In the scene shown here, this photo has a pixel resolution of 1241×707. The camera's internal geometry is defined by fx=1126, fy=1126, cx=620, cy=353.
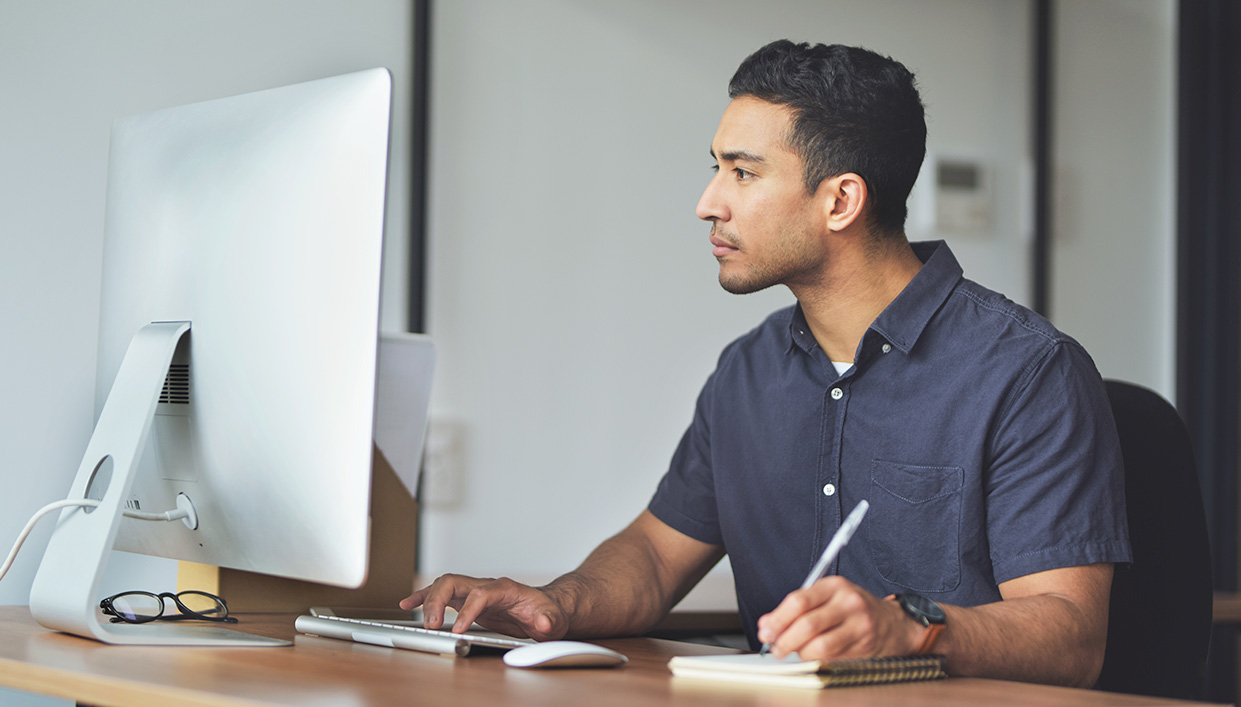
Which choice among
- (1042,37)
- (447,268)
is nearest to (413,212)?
(447,268)

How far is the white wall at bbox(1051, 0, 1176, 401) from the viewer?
9.86 feet

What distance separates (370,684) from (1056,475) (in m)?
0.78

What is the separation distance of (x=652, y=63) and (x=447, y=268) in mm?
683

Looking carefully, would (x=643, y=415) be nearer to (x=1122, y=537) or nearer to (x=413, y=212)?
(x=413, y=212)

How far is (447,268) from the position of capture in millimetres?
2363

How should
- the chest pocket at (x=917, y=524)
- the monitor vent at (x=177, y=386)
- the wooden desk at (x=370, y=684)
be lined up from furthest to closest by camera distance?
the chest pocket at (x=917, y=524) < the monitor vent at (x=177, y=386) < the wooden desk at (x=370, y=684)

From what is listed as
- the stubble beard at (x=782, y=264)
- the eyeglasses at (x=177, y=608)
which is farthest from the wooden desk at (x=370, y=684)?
the stubble beard at (x=782, y=264)

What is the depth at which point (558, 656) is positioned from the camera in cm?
94

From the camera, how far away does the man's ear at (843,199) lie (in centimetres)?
152

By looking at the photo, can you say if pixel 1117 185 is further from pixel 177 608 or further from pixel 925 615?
pixel 177 608

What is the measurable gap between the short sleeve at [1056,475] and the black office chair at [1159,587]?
0.16 m

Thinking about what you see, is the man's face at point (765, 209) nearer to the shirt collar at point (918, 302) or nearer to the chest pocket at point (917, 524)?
the shirt collar at point (918, 302)

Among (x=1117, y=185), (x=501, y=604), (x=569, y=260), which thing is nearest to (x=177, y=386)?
(x=501, y=604)

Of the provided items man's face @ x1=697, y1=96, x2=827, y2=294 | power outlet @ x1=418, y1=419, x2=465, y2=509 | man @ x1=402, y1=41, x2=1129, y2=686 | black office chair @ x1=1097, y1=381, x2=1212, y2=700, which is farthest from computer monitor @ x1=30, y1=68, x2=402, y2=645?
power outlet @ x1=418, y1=419, x2=465, y2=509
